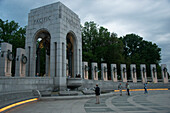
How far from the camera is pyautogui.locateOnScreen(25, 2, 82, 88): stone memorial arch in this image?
2294 centimetres

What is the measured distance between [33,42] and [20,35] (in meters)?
20.1

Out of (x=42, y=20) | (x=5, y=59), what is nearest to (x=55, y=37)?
(x=42, y=20)

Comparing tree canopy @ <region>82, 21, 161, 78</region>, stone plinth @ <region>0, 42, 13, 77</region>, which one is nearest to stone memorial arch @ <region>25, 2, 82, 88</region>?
stone plinth @ <region>0, 42, 13, 77</region>

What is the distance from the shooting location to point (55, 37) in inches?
914

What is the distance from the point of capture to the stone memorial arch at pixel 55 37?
22.9 meters

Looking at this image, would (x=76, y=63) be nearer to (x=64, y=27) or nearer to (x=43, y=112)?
(x=64, y=27)

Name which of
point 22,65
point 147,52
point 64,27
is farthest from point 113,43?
point 22,65

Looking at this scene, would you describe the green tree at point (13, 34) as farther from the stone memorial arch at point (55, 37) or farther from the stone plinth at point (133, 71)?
the stone plinth at point (133, 71)

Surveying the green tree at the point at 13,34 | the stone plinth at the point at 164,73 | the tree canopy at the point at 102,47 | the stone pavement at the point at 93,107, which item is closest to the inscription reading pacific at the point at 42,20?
the stone pavement at the point at 93,107

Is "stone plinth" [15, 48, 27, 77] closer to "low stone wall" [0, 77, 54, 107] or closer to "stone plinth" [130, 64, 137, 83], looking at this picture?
"low stone wall" [0, 77, 54, 107]

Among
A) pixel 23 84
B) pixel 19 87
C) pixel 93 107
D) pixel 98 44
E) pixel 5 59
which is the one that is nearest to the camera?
pixel 93 107

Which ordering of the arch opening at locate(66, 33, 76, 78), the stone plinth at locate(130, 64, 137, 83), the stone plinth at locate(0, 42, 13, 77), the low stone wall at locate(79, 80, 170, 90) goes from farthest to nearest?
the stone plinth at locate(130, 64, 137, 83)
the low stone wall at locate(79, 80, 170, 90)
the arch opening at locate(66, 33, 76, 78)
the stone plinth at locate(0, 42, 13, 77)

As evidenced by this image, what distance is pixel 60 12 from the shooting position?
23906mm

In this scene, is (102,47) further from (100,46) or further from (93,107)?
(93,107)
